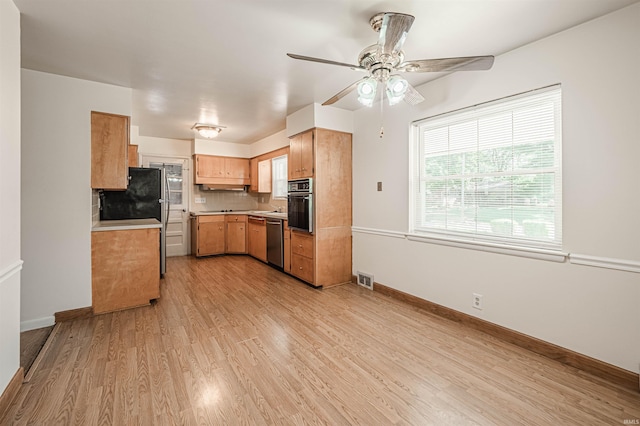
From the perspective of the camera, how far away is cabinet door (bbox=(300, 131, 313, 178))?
13.0ft

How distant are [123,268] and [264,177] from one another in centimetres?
356

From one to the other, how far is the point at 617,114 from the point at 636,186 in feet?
1.63

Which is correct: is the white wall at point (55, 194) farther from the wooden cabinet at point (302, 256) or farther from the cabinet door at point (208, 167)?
the cabinet door at point (208, 167)

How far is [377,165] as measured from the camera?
3.83m

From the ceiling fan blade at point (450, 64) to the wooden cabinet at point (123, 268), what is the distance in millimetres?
3134

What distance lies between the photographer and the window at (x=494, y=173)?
2.35m

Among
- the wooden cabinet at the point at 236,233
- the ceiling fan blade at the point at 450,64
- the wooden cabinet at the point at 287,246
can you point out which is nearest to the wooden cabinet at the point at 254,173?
the wooden cabinet at the point at 236,233

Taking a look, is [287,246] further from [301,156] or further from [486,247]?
[486,247]

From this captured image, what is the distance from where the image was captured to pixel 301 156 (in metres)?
4.17

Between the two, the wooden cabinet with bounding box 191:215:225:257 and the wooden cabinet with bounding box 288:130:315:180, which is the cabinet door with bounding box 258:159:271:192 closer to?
the wooden cabinet with bounding box 191:215:225:257

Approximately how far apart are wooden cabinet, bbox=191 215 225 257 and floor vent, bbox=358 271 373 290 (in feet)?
10.7

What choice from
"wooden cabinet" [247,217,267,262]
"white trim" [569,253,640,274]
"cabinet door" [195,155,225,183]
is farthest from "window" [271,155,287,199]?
"white trim" [569,253,640,274]

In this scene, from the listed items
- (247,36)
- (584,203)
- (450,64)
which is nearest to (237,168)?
(247,36)

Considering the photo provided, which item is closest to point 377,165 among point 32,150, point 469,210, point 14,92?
point 469,210
